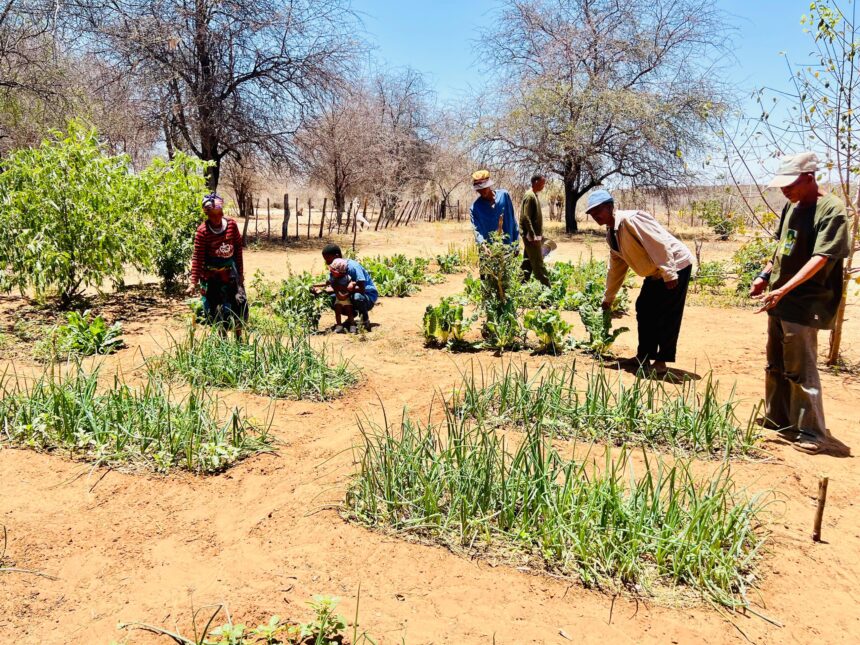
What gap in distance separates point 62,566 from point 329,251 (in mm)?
4338

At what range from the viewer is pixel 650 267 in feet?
15.6

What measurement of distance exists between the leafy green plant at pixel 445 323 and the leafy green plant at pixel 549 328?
0.64 metres

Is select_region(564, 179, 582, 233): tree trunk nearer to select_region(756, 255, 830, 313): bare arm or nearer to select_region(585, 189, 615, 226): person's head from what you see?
select_region(585, 189, 615, 226): person's head

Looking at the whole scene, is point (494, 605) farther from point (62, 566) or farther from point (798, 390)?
point (798, 390)

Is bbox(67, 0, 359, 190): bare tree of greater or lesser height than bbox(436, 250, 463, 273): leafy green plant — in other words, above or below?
above

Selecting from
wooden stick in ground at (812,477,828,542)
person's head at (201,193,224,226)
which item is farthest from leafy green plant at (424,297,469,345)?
wooden stick in ground at (812,477,828,542)

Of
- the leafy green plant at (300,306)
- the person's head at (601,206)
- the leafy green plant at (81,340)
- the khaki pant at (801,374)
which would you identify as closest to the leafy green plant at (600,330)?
the person's head at (601,206)

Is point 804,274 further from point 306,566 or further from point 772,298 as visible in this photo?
point 306,566

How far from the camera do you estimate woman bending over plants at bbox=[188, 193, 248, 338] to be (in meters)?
5.77

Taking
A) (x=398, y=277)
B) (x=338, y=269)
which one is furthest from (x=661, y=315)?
(x=398, y=277)

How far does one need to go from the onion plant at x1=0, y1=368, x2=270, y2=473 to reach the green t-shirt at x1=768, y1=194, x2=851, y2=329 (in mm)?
3193

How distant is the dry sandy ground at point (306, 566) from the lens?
2.24 metres

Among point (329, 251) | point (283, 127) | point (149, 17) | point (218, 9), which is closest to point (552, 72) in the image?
point (283, 127)

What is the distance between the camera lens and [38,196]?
6672 millimetres
